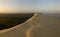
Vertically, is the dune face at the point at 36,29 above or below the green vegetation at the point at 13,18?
below

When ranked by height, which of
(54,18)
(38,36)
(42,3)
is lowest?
(38,36)

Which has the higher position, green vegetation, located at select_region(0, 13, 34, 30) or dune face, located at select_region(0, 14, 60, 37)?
green vegetation, located at select_region(0, 13, 34, 30)

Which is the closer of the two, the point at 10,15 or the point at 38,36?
the point at 38,36

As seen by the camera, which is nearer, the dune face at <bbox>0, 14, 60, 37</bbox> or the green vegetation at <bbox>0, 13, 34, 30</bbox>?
the dune face at <bbox>0, 14, 60, 37</bbox>

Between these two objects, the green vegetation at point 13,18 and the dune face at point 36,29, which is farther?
the green vegetation at point 13,18

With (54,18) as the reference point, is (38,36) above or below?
below

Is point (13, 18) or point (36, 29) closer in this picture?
point (36, 29)

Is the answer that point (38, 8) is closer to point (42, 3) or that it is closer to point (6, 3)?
point (42, 3)

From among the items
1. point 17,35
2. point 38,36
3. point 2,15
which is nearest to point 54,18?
point 38,36
